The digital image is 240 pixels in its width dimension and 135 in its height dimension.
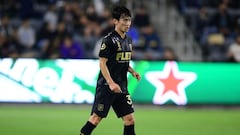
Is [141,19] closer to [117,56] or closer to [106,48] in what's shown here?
[117,56]

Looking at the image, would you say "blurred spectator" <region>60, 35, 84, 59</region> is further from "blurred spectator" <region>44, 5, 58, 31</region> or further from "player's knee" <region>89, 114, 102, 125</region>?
"player's knee" <region>89, 114, 102, 125</region>

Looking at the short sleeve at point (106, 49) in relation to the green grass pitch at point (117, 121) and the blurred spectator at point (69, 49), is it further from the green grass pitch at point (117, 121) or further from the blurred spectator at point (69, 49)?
the blurred spectator at point (69, 49)

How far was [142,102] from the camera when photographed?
16.0 meters

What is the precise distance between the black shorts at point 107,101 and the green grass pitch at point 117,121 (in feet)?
9.06

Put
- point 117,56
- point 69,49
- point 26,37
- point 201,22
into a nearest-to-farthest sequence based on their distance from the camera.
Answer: point 117,56 < point 69,49 < point 26,37 < point 201,22

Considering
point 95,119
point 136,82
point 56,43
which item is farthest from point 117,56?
point 56,43

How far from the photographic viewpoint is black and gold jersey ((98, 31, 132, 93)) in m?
8.12

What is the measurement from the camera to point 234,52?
18.2 metres

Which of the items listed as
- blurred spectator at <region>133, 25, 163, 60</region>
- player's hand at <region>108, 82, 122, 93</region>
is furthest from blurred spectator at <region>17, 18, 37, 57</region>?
player's hand at <region>108, 82, 122, 93</region>

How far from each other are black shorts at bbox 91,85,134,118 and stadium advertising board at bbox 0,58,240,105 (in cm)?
735

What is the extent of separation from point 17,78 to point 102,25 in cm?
411

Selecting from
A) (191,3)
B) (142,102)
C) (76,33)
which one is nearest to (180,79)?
(142,102)

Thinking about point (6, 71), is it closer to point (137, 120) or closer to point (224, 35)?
point (137, 120)

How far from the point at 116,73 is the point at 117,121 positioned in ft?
16.7
